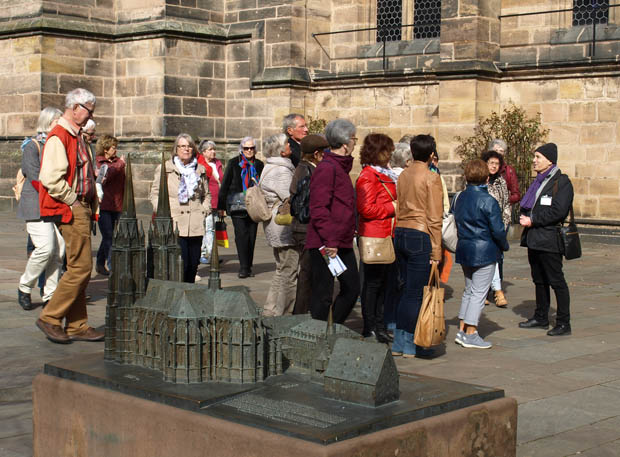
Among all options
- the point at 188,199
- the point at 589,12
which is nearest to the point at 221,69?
the point at 589,12

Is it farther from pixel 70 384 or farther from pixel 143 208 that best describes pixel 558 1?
pixel 70 384

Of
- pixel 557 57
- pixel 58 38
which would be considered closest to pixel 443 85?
pixel 557 57

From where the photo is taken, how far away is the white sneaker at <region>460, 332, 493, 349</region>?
8422 mm

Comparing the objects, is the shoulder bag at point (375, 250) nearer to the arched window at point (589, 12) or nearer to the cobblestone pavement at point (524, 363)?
the cobblestone pavement at point (524, 363)

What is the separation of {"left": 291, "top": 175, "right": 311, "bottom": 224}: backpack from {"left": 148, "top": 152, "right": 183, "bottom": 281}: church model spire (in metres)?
2.67

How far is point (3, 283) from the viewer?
1130 centimetres

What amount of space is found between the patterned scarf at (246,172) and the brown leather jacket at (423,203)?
531cm

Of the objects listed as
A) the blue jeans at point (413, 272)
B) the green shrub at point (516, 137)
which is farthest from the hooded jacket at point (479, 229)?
the green shrub at point (516, 137)

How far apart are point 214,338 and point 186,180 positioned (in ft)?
19.5

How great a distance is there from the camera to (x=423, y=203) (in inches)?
310

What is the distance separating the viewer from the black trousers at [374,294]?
8355 millimetres

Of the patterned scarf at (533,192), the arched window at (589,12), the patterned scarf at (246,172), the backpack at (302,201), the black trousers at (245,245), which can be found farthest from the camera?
the arched window at (589,12)

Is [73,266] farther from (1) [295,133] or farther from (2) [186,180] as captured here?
(2) [186,180]

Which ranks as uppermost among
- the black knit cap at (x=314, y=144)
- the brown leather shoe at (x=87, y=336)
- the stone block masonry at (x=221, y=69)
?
the stone block masonry at (x=221, y=69)
